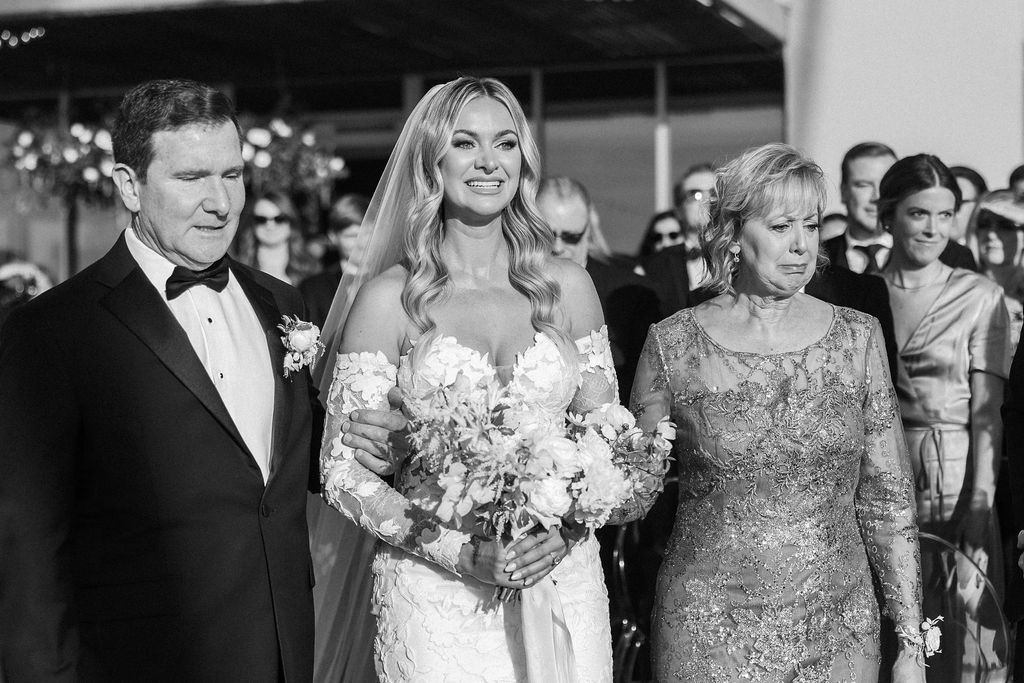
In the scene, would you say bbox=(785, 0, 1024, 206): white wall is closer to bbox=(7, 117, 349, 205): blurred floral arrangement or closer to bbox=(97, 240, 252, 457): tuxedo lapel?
bbox=(7, 117, 349, 205): blurred floral arrangement

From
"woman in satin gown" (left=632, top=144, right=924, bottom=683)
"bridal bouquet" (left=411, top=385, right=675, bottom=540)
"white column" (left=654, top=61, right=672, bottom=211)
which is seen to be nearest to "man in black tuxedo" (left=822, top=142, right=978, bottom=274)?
"woman in satin gown" (left=632, top=144, right=924, bottom=683)

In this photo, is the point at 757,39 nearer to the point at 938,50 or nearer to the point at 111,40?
the point at 938,50

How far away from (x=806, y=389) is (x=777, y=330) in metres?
0.22

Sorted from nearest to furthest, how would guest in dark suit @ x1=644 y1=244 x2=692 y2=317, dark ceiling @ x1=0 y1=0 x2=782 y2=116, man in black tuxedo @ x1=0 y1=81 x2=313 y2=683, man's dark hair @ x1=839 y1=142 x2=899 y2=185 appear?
1. man in black tuxedo @ x1=0 y1=81 x2=313 y2=683
2. guest in dark suit @ x1=644 y1=244 x2=692 y2=317
3. man's dark hair @ x1=839 y1=142 x2=899 y2=185
4. dark ceiling @ x1=0 y1=0 x2=782 y2=116

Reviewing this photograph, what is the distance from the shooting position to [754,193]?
3.99 m

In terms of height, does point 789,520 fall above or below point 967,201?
below

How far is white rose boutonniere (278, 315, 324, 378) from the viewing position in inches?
141

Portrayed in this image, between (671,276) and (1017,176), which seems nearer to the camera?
(671,276)

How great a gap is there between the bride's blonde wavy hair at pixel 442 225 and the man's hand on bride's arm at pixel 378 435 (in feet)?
0.94

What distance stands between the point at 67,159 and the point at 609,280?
8.56 meters

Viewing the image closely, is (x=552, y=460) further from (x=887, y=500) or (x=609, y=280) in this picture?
(x=609, y=280)

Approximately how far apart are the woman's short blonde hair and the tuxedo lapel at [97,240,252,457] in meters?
1.64

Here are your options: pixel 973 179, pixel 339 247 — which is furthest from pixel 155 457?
pixel 973 179

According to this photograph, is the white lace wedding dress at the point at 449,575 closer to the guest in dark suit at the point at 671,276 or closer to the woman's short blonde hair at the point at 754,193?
the woman's short blonde hair at the point at 754,193
